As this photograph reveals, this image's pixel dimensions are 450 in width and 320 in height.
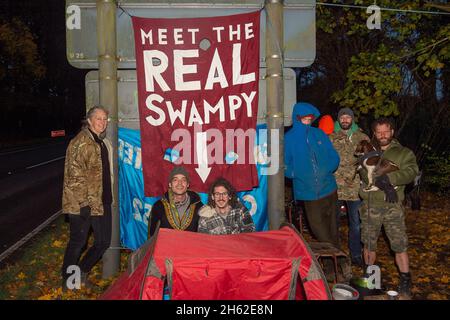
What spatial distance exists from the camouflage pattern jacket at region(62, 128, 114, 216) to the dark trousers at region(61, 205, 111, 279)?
149 mm

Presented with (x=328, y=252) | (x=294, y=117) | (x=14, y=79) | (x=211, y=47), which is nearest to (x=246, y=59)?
(x=211, y=47)

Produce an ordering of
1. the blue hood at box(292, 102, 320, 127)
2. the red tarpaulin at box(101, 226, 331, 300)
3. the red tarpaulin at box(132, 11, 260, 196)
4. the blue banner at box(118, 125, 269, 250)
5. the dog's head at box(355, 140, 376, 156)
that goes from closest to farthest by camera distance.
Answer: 1. the red tarpaulin at box(101, 226, 331, 300)
2. the dog's head at box(355, 140, 376, 156)
3. the blue hood at box(292, 102, 320, 127)
4. the red tarpaulin at box(132, 11, 260, 196)
5. the blue banner at box(118, 125, 269, 250)

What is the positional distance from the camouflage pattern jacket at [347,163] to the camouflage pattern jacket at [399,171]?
83 cm

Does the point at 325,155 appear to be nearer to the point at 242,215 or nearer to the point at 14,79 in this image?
the point at 242,215

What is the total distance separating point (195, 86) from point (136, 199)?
173 cm

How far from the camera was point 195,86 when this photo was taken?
209 inches

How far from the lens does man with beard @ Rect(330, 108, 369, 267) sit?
5.71m

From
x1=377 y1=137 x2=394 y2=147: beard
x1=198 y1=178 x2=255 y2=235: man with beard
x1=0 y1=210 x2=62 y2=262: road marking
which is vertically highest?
x1=377 y1=137 x2=394 y2=147: beard

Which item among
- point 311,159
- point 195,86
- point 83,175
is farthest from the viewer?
point 195,86

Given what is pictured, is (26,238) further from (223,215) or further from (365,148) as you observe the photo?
(365,148)

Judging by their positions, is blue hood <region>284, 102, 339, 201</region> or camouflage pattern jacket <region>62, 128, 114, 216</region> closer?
camouflage pattern jacket <region>62, 128, 114, 216</region>

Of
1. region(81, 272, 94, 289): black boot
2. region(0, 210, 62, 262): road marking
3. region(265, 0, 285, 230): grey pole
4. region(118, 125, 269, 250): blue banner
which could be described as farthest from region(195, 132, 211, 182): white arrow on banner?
region(0, 210, 62, 262): road marking

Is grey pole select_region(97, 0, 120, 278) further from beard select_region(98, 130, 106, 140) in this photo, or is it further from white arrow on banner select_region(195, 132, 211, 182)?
white arrow on banner select_region(195, 132, 211, 182)

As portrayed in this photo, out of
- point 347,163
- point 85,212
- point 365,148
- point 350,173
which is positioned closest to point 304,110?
point 365,148
